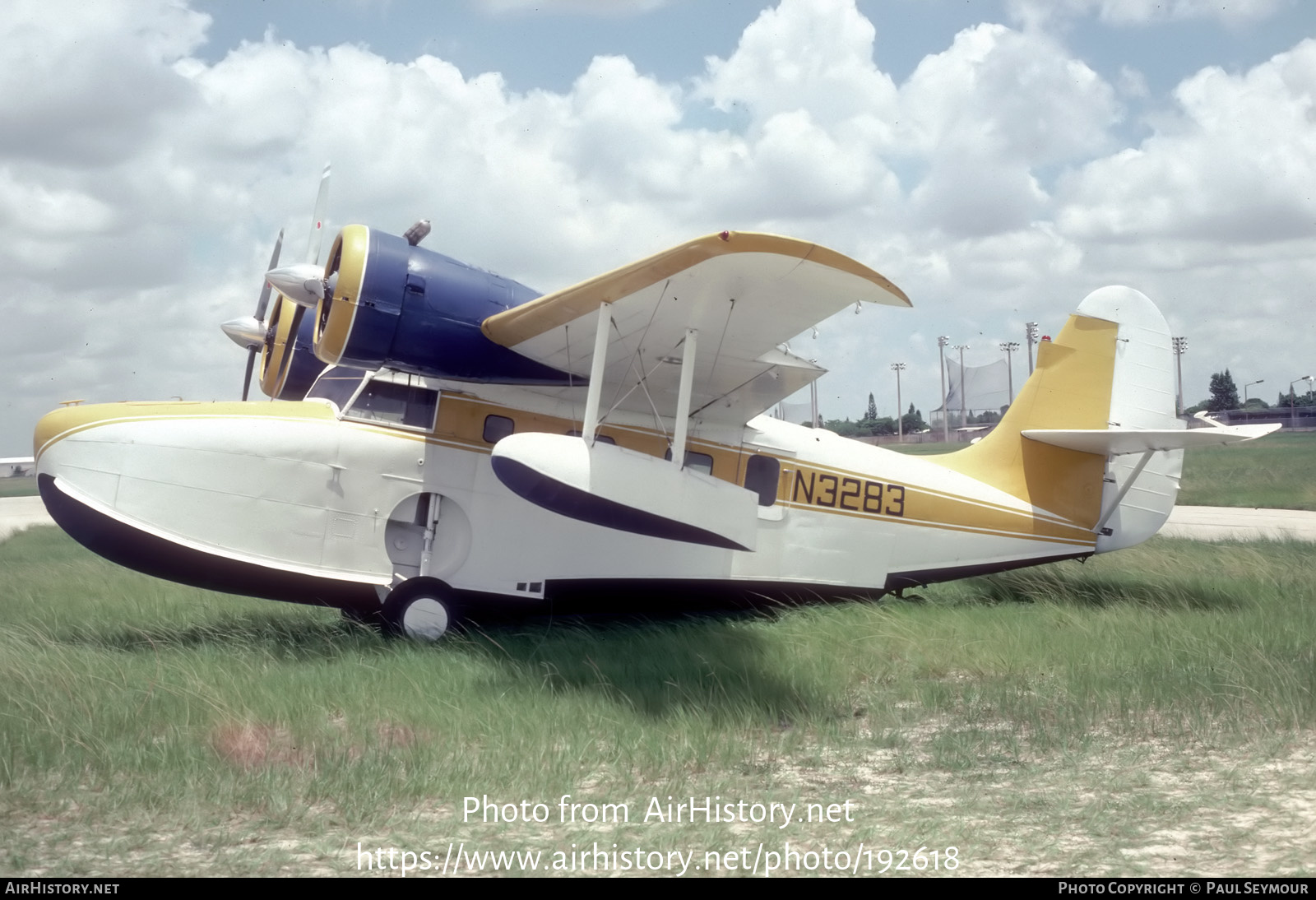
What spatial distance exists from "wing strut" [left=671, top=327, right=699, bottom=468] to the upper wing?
0.23 m

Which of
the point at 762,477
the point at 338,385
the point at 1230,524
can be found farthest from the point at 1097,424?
the point at 1230,524

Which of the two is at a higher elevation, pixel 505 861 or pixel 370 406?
pixel 370 406

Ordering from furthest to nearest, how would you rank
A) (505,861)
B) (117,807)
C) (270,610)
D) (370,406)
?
(270,610)
(370,406)
(117,807)
(505,861)

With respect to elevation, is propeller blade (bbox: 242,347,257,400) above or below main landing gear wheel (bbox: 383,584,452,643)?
above

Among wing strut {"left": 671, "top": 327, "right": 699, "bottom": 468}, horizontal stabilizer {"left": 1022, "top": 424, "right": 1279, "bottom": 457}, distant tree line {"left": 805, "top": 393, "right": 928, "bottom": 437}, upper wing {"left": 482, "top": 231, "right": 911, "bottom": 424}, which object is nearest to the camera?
upper wing {"left": 482, "top": 231, "right": 911, "bottom": 424}

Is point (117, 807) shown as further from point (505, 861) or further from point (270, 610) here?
point (270, 610)

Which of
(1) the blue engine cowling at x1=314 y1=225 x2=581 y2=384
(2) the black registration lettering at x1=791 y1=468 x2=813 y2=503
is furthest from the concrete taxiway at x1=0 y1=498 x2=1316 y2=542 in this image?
(1) the blue engine cowling at x1=314 y1=225 x2=581 y2=384

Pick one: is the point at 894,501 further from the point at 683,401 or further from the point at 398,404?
the point at 398,404

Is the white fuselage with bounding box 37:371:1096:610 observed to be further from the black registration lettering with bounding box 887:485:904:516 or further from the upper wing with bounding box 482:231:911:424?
the upper wing with bounding box 482:231:911:424

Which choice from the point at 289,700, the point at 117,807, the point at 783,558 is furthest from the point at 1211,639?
the point at 117,807

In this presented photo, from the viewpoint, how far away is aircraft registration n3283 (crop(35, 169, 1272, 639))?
6902mm

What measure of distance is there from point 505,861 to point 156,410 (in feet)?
17.4

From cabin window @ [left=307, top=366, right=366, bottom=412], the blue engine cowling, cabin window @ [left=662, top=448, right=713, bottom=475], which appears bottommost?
cabin window @ [left=662, top=448, right=713, bottom=475]

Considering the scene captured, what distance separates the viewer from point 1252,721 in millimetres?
6027
